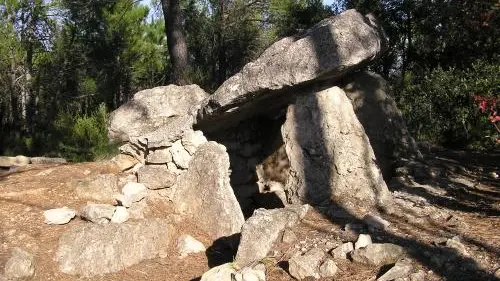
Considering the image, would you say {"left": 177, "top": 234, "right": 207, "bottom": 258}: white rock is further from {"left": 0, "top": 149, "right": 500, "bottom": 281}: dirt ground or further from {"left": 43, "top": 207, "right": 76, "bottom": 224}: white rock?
{"left": 43, "top": 207, "right": 76, "bottom": 224}: white rock

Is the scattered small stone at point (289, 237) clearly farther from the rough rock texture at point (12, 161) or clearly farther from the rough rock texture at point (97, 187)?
the rough rock texture at point (12, 161)

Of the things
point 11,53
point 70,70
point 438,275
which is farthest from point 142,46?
point 438,275

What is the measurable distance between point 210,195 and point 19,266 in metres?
2.00

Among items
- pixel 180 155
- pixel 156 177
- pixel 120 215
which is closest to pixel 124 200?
pixel 120 215

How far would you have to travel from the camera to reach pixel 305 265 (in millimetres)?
4289

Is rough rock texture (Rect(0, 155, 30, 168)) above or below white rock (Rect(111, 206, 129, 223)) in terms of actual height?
above

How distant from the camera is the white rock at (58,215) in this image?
17.6 feet

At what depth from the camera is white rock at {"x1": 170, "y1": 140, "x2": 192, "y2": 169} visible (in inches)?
242

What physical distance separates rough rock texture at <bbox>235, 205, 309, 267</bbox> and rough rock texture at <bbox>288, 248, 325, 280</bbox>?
376 millimetres

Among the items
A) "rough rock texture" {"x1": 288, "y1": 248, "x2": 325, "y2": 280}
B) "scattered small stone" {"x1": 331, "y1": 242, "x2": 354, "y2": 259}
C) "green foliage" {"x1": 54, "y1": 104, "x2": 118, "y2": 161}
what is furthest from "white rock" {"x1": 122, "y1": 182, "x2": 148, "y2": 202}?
"scattered small stone" {"x1": 331, "y1": 242, "x2": 354, "y2": 259}

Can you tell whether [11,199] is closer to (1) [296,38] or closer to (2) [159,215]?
(2) [159,215]

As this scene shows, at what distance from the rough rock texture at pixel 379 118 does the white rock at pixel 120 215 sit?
350 cm

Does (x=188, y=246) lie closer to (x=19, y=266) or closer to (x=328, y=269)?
(x=19, y=266)

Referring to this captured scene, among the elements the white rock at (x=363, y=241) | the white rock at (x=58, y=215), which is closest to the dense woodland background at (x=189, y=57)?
the white rock at (x=58, y=215)
